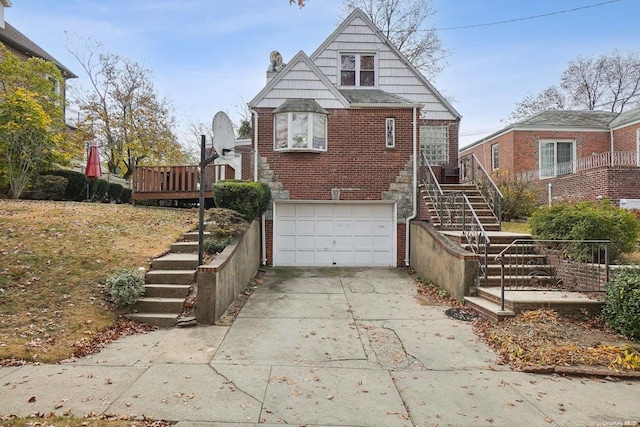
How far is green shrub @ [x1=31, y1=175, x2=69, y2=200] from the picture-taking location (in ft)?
48.0

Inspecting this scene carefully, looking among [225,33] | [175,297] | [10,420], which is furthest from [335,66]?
[10,420]

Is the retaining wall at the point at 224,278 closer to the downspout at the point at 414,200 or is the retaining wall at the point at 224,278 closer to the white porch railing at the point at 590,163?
the downspout at the point at 414,200

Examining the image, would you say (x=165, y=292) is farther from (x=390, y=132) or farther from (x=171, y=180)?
(x=390, y=132)

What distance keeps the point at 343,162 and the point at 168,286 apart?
684 centimetres

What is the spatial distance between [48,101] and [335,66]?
40.5ft

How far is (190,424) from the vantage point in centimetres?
362

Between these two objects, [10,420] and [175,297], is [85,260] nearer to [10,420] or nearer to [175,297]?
[175,297]

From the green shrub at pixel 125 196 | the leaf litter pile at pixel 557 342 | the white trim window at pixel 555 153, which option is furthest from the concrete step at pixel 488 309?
the green shrub at pixel 125 196

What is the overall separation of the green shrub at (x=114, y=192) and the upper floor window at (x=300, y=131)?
36.5 ft

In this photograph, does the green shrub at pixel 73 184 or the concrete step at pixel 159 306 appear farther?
the green shrub at pixel 73 184

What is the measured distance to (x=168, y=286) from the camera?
729 centimetres

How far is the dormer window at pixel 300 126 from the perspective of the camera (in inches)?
470

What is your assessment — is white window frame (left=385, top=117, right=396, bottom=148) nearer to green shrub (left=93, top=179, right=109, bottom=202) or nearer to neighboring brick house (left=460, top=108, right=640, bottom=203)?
neighboring brick house (left=460, top=108, right=640, bottom=203)

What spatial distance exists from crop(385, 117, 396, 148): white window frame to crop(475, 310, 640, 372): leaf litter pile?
22.7ft
